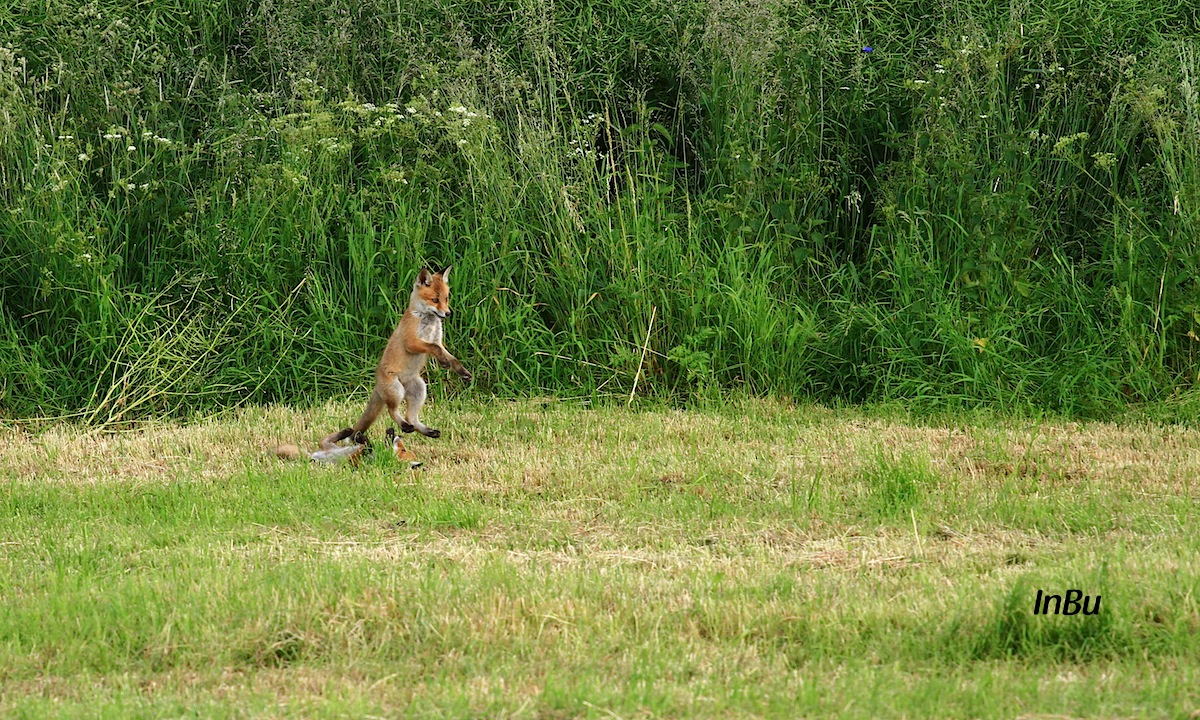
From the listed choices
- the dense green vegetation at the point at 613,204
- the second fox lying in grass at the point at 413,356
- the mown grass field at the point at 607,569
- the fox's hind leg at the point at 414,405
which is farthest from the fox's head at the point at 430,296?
the dense green vegetation at the point at 613,204

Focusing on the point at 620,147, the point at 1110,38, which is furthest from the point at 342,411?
the point at 1110,38

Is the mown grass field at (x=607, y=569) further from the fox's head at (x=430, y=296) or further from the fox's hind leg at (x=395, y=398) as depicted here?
the fox's head at (x=430, y=296)

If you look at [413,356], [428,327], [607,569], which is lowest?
[607,569]

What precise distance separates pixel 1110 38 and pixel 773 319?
337 centimetres

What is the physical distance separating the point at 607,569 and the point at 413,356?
1.93m

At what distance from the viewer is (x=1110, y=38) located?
9.88 metres

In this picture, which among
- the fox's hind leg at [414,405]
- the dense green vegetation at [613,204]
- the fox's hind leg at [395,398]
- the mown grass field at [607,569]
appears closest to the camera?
the mown grass field at [607,569]

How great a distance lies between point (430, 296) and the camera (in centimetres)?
695

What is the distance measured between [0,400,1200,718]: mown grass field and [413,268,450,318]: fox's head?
0.77 m

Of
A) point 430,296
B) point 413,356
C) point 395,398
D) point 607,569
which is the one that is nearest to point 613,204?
point 430,296

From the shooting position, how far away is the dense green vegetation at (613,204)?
8.52 metres

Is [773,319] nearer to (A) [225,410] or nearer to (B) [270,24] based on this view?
(A) [225,410]

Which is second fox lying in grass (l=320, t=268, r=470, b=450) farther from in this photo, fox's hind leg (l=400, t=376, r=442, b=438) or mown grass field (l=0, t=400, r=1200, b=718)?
mown grass field (l=0, t=400, r=1200, b=718)

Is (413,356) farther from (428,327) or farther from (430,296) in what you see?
(430,296)
